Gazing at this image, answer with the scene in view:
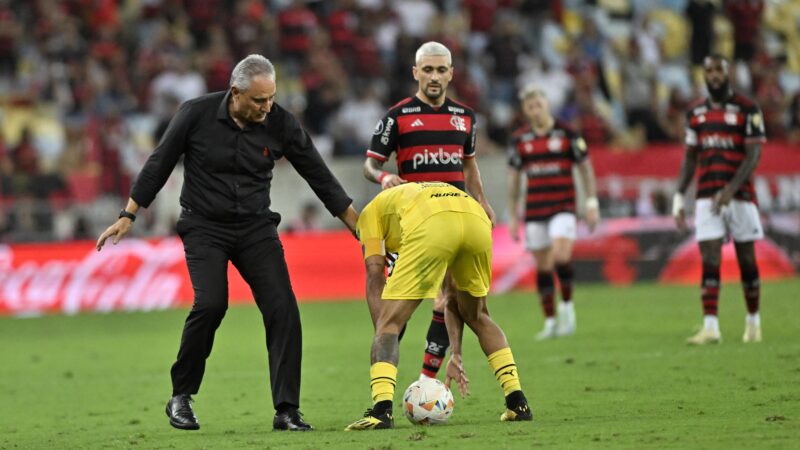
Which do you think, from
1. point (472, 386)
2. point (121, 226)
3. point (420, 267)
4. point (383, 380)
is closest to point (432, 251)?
point (420, 267)

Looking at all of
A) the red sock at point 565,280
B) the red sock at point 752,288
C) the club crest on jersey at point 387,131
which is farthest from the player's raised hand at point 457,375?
the red sock at point 565,280

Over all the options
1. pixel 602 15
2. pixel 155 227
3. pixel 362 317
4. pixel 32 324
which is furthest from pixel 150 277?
pixel 602 15

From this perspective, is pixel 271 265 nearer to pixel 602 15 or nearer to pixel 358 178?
pixel 358 178

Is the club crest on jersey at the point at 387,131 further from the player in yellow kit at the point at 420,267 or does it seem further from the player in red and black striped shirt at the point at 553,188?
the player in red and black striped shirt at the point at 553,188

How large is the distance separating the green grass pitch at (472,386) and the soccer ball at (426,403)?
0.10 metres

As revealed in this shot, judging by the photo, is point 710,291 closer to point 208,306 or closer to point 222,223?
point 222,223

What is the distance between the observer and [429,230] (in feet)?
27.5

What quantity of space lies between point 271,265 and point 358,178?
14.2 m

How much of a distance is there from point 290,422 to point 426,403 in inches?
35.4

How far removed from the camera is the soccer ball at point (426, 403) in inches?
346

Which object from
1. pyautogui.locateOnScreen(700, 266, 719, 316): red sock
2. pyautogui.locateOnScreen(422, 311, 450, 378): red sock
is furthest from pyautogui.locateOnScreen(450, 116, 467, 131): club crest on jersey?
pyautogui.locateOnScreen(700, 266, 719, 316): red sock

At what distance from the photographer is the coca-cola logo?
22422 mm

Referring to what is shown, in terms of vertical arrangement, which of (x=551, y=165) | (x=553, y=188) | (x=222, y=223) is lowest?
(x=222, y=223)

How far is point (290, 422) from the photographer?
898cm
